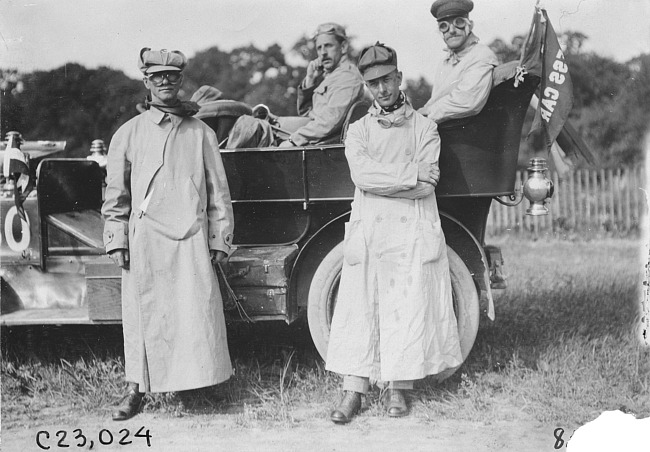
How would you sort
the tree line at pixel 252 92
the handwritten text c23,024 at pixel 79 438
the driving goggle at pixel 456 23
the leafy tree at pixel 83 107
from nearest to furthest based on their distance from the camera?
1. the handwritten text c23,024 at pixel 79 438
2. the driving goggle at pixel 456 23
3. the tree line at pixel 252 92
4. the leafy tree at pixel 83 107

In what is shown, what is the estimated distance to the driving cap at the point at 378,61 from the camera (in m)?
3.38

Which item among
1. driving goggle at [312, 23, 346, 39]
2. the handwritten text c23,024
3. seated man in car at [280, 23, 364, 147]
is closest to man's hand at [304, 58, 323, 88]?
seated man in car at [280, 23, 364, 147]

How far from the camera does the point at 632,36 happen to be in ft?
12.8

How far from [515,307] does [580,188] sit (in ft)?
23.4

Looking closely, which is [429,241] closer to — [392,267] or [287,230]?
[392,267]

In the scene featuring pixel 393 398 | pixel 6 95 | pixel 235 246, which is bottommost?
Result: pixel 393 398

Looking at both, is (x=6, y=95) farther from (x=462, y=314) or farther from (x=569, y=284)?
(x=569, y=284)

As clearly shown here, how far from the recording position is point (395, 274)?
11.2ft

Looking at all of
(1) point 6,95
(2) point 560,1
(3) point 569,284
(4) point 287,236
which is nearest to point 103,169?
(1) point 6,95

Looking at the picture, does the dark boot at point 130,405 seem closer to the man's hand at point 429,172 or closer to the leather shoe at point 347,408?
the leather shoe at point 347,408

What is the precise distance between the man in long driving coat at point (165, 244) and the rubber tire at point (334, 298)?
582 mm

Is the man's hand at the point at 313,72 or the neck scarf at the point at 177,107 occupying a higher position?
the man's hand at the point at 313,72

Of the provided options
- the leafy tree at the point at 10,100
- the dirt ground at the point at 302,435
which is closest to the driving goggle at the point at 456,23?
the dirt ground at the point at 302,435

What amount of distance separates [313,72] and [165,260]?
6.01 ft
